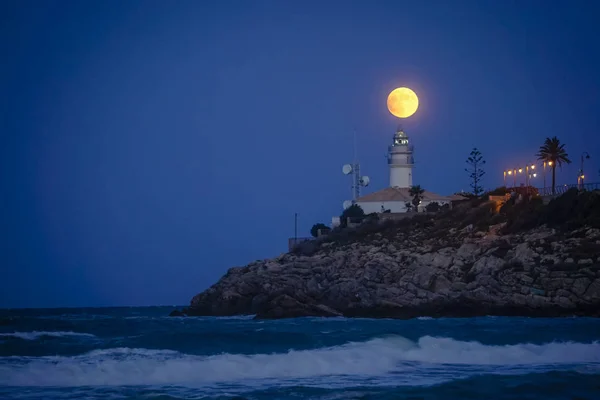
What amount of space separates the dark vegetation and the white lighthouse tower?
9878 mm

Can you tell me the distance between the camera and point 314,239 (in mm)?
63188

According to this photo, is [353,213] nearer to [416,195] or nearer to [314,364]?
[416,195]

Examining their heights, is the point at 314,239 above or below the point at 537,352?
above

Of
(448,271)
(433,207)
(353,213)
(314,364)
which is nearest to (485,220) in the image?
(433,207)

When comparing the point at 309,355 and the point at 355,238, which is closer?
the point at 309,355

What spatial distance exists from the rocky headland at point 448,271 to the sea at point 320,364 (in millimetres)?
6569

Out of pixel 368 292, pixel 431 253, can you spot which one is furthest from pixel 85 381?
pixel 431 253

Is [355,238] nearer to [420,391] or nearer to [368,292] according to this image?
[368,292]

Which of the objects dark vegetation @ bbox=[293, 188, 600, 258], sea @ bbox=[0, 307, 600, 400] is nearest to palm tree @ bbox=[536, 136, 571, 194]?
dark vegetation @ bbox=[293, 188, 600, 258]

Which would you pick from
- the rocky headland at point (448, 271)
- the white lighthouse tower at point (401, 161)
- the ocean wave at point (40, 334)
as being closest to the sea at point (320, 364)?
the ocean wave at point (40, 334)

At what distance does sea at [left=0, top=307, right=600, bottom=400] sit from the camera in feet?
60.2

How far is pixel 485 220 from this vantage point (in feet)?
176

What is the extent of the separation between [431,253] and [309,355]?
26.3 meters

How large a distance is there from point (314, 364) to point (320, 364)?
0.18 m
